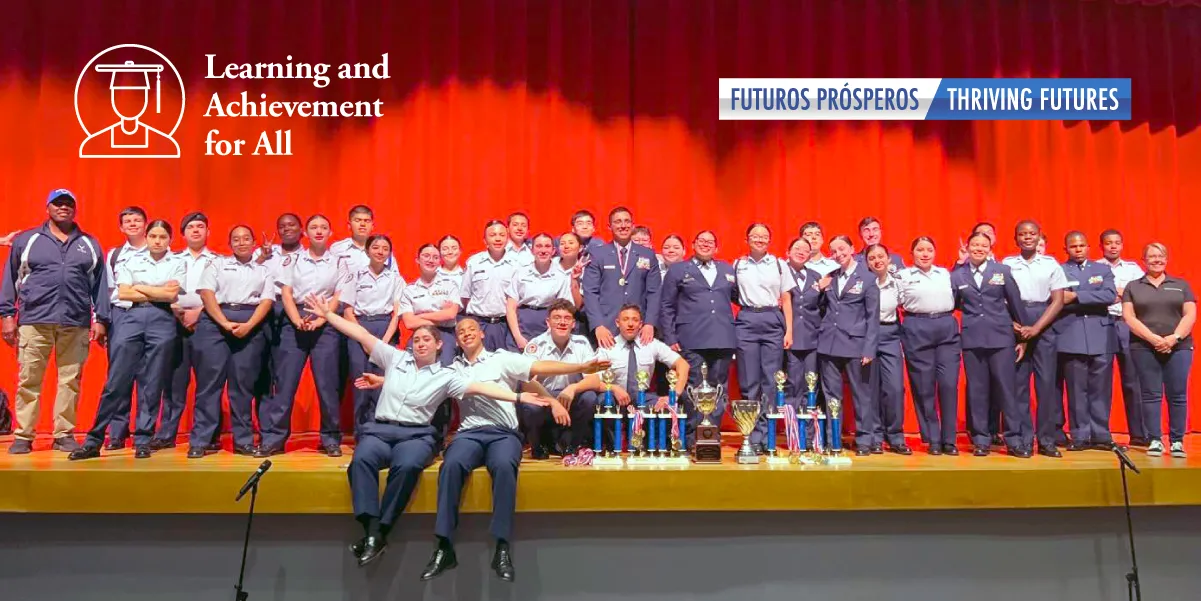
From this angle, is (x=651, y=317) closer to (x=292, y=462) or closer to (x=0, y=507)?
(x=292, y=462)

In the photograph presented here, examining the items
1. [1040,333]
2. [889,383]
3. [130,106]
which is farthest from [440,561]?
[130,106]

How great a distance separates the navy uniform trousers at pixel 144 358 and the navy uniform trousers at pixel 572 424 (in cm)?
204

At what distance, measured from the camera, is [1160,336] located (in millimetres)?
5277

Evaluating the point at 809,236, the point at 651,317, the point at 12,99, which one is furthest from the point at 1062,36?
the point at 12,99

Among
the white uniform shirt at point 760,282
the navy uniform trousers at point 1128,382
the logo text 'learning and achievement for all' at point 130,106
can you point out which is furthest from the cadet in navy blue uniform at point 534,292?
the navy uniform trousers at point 1128,382

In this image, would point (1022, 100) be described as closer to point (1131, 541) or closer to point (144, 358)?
point (1131, 541)

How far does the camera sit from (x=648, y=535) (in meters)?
4.07

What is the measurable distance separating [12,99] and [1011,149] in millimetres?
7787

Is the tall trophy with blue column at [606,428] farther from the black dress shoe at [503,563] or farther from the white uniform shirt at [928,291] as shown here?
the white uniform shirt at [928,291]

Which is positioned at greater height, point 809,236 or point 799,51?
point 799,51

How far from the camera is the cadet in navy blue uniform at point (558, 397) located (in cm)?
454

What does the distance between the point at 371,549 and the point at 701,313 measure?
92.9 inches

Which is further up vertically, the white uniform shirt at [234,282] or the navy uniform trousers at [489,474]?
the white uniform shirt at [234,282]

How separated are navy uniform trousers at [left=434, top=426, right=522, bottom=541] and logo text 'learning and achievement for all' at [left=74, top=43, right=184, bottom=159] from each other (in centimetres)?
400
